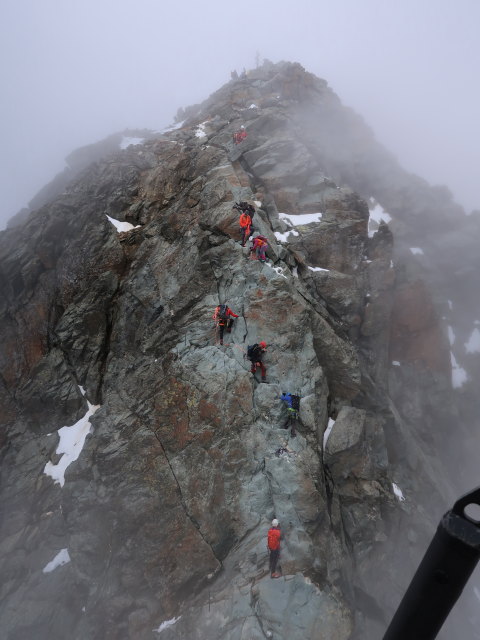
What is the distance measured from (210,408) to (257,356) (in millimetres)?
3271

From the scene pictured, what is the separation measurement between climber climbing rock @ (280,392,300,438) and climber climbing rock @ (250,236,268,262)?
752 cm

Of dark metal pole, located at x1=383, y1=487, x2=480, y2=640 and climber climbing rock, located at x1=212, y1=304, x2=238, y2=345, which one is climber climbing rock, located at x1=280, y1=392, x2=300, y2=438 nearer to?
climber climbing rock, located at x1=212, y1=304, x2=238, y2=345

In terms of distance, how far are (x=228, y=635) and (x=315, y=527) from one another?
186 inches

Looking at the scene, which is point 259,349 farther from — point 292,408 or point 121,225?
point 121,225

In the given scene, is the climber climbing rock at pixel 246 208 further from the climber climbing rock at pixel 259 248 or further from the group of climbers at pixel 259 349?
the climber climbing rock at pixel 259 248

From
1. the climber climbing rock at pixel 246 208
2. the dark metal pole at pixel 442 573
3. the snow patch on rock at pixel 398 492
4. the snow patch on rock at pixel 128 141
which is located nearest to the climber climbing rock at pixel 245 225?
the climber climbing rock at pixel 246 208

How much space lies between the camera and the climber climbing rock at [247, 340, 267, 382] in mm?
16484

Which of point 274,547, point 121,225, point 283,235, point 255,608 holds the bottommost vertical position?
point 255,608

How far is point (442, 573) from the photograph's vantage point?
1.91 m

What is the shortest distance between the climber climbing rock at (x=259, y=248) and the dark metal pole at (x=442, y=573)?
1748 cm

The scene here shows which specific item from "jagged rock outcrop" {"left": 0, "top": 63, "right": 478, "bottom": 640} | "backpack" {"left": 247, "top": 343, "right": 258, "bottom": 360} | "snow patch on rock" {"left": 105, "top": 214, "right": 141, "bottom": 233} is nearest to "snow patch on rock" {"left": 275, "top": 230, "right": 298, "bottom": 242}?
"jagged rock outcrop" {"left": 0, "top": 63, "right": 478, "bottom": 640}

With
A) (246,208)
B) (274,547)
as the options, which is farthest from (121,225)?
(274,547)

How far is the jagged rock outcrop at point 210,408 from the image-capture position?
1455cm

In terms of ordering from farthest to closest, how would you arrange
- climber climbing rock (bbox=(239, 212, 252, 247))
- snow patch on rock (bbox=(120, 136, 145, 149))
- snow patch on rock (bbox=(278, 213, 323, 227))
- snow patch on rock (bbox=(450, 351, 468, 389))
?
1. snow patch on rock (bbox=(120, 136, 145, 149))
2. snow patch on rock (bbox=(450, 351, 468, 389))
3. snow patch on rock (bbox=(278, 213, 323, 227))
4. climber climbing rock (bbox=(239, 212, 252, 247))
